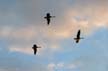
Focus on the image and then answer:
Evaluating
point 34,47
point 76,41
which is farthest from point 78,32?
point 34,47

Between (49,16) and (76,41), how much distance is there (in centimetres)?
986

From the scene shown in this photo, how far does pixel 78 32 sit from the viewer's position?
133 metres

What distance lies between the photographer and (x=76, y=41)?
5118 inches

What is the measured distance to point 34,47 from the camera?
139 m

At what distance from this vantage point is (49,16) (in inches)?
5207

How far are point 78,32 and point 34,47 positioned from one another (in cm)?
1389

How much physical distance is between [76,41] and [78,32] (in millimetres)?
3967

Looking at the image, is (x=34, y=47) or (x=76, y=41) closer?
(x=76, y=41)

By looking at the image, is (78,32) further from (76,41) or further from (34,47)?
(34,47)

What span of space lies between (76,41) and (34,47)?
47.6 feet

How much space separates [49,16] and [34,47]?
11518 millimetres
